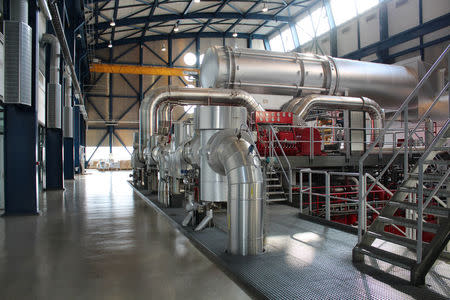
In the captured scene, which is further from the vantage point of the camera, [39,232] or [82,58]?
[82,58]

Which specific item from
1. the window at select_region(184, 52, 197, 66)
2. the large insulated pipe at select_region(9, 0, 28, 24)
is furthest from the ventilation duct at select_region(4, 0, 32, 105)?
the window at select_region(184, 52, 197, 66)

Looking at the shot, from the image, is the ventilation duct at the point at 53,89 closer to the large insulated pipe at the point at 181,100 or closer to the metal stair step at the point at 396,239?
the large insulated pipe at the point at 181,100

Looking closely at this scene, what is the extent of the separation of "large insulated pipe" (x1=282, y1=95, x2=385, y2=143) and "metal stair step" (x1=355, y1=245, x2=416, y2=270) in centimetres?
772

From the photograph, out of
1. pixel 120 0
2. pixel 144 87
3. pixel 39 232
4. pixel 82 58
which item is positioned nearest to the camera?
pixel 39 232

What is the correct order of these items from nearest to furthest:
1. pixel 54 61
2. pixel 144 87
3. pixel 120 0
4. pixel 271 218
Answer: pixel 271 218, pixel 54 61, pixel 120 0, pixel 144 87

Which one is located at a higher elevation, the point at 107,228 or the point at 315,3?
the point at 315,3

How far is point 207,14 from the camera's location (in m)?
23.6

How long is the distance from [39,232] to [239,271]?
4.11 meters

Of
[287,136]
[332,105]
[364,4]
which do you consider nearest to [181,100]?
[287,136]

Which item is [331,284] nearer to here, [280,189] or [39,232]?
[39,232]

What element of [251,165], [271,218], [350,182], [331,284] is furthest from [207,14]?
[331,284]

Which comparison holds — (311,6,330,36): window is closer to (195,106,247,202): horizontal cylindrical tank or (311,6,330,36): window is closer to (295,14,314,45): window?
(295,14,314,45): window

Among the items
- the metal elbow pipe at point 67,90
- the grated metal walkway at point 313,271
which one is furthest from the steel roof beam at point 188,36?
the grated metal walkway at point 313,271

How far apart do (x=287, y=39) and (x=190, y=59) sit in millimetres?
9134
